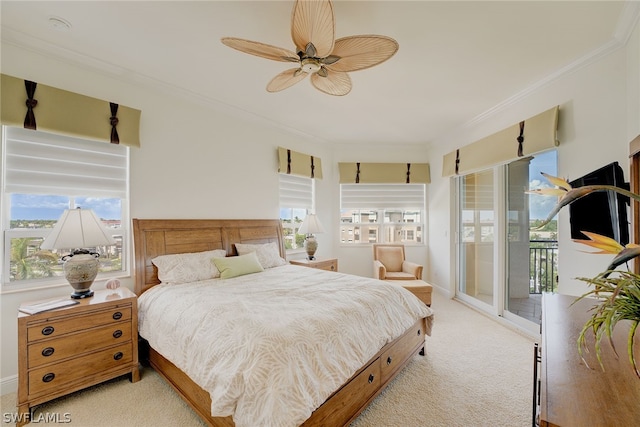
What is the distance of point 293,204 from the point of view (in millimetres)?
4703

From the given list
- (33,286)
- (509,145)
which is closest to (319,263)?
(509,145)

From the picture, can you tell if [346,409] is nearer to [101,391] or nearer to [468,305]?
[101,391]

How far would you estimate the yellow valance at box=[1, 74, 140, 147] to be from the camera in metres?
2.23

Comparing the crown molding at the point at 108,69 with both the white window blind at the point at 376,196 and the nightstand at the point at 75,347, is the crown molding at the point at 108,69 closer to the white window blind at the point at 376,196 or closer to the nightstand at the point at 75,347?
the nightstand at the point at 75,347

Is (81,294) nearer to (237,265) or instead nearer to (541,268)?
(237,265)

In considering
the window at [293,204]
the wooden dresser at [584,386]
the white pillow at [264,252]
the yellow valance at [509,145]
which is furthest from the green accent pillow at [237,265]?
the yellow valance at [509,145]

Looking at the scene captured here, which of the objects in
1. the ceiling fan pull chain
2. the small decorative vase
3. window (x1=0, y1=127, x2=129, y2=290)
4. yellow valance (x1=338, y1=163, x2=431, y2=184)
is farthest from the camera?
yellow valance (x1=338, y1=163, x2=431, y2=184)

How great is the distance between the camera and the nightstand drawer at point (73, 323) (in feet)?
6.34

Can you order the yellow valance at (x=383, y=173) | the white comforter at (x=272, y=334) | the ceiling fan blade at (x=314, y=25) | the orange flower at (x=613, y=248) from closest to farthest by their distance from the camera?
the orange flower at (x=613, y=248) → the white comforter at (x=272, y=334) → the ceiling fan blade at (x=314, y=25) → the yellow valance at (x=383, y=173)

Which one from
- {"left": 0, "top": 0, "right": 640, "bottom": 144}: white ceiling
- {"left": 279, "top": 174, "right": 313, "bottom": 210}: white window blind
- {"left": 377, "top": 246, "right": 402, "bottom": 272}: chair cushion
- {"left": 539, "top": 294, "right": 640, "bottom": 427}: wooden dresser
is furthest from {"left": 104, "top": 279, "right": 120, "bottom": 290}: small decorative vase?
{"left": 377, "top": 246, "right": 402, "bottom": 272}: chair cushion

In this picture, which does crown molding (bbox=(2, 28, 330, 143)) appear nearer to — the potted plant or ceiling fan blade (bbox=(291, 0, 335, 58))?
ceiling fan blade (bbox=(291, 0, 335, 58))

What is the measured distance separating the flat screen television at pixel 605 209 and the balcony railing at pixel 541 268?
113 centimetres

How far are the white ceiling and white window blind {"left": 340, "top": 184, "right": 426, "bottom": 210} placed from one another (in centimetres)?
211

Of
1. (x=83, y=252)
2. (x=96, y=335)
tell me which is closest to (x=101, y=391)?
(x=96, y=335)
